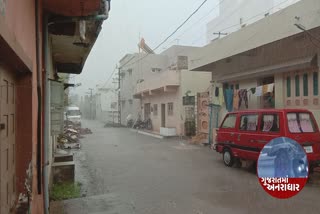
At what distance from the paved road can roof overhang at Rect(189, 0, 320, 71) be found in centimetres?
428

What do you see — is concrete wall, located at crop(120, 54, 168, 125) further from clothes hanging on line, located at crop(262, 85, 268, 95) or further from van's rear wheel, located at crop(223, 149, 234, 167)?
van's rear wheel, located at crop(223, 149, 234, 167)

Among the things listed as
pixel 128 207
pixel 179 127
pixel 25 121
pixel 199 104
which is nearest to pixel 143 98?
pixel 179 127

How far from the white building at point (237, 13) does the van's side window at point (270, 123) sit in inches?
858

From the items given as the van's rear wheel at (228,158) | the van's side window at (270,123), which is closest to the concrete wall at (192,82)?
the van's rear wheel at (228,158)

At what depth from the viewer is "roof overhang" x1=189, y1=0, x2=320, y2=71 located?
817 centimetres

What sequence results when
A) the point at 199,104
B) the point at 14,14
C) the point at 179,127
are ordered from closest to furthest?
1. the point at 14,14
2. the point at 199,104
3. the point at 179,127

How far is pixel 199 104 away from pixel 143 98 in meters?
14.3

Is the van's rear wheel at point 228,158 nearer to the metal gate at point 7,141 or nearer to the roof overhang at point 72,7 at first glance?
the roof overhang at point 72,7

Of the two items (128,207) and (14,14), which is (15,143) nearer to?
(14,14)

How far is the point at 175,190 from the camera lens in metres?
7.10

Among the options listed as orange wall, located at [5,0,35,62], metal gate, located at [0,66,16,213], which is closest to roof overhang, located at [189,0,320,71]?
orange wall, located at [5,0,35,62]

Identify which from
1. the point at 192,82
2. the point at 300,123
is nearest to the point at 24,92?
the point at 300,123

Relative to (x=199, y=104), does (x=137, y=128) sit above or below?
below

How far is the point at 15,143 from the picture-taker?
10.2ft
